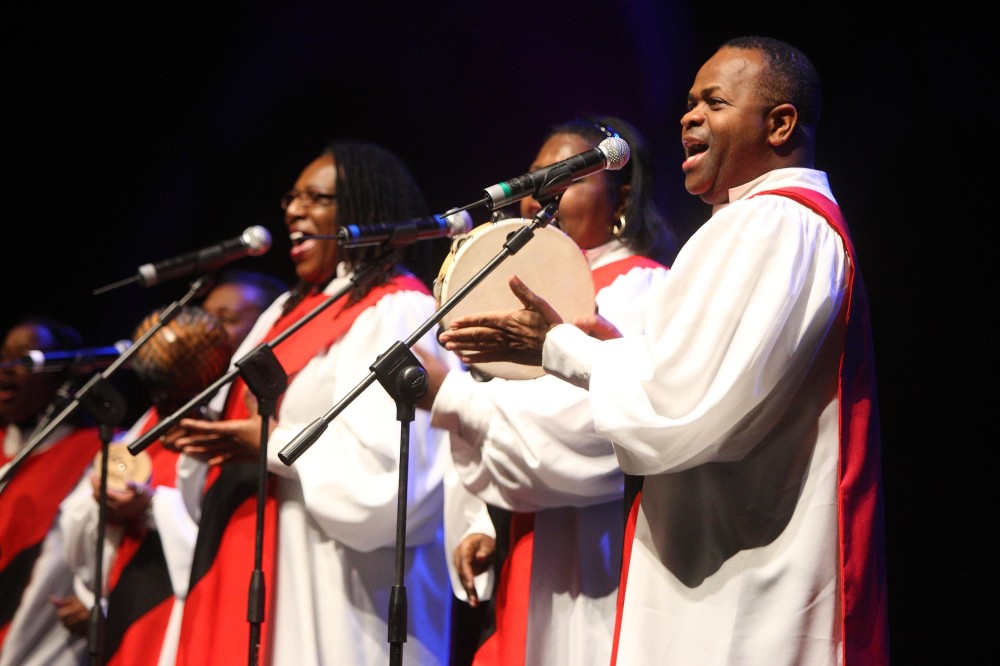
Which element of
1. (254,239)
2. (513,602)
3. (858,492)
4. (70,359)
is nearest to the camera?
(858,492)

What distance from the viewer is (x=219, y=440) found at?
3.56 metres

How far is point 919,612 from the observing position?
3.45 metres

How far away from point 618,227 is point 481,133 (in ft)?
A: 5.14

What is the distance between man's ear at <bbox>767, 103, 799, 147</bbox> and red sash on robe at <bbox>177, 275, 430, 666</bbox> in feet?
5.19

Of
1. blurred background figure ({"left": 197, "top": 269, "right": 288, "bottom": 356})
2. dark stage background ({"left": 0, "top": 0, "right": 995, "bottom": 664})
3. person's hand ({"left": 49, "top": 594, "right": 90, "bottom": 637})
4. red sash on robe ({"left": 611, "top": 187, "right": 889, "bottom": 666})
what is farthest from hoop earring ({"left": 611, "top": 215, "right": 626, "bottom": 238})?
person's hand ({"left": 49, "top": 594, "right": 90, "bottom": 637})

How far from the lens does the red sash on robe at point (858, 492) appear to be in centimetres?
230

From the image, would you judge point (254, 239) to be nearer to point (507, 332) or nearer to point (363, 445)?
point (363, 445)

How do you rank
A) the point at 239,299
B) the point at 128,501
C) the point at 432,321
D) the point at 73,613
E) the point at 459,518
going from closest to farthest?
the point at 432,321
the point at 459,518
the point at 128,501
the point at 73,613
the point at 239,299

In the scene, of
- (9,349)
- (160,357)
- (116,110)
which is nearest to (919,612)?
(160,357)

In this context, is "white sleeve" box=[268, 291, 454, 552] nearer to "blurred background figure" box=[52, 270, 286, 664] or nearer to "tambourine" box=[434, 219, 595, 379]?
"blurred background figure" box=[52, 270, 286, 664]

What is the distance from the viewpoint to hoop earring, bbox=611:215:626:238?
3770 mm

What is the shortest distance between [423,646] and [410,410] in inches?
53.0

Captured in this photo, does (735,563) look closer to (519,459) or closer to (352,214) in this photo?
A: (519,459)

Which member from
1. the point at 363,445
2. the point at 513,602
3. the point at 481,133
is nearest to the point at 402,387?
the point at 513,602
